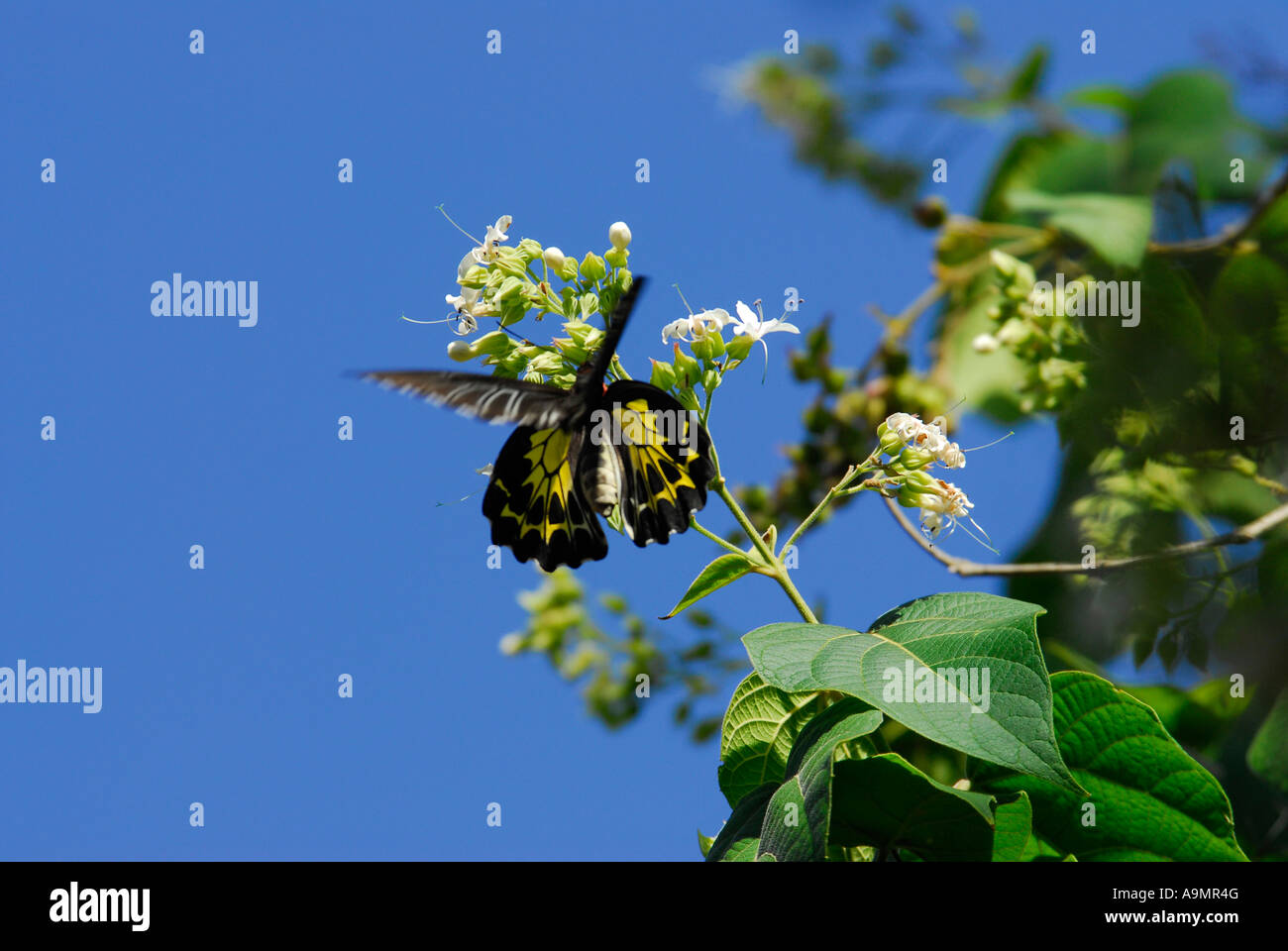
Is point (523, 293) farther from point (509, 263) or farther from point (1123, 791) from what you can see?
point (1123, 791)

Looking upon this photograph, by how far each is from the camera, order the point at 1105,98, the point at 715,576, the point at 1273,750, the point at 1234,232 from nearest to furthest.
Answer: the point at 715,576
the point at 1273,750
the point at 1234,232
the point at 1105,98

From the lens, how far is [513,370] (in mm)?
1493

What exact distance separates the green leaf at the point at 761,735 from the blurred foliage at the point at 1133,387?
52 cm

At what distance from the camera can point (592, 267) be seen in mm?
1482

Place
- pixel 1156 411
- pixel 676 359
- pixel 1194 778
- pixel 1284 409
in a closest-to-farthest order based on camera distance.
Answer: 1. pixel 1194 778
2. pixel 676 359
3. pixel 1284 409
4. pixel 1156 411

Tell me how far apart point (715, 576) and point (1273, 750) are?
124 cm

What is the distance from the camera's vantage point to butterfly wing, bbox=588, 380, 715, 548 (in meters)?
1.36

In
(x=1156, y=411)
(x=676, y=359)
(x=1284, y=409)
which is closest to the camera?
(x=676, y=359)

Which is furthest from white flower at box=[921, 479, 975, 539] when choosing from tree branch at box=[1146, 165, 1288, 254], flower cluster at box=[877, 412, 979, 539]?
tree branch at box=[1146, 165, 1288, 254]

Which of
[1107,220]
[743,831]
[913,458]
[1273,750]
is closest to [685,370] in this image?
[913,458]

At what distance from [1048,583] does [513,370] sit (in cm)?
147
